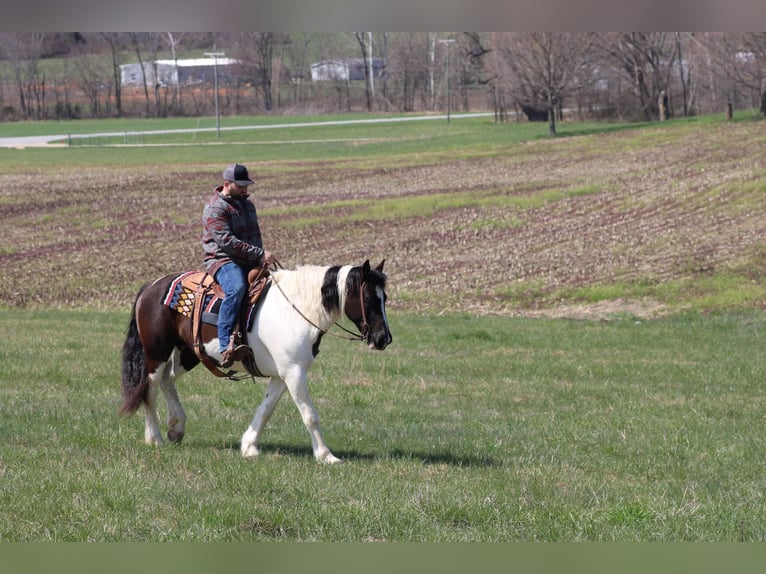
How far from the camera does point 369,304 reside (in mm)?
8477

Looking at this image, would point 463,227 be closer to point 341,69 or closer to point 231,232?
point 231,232

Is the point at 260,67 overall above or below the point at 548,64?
above

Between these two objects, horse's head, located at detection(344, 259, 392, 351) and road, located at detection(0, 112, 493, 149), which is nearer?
horse's head, located at detection(344, 259, 392, 351)

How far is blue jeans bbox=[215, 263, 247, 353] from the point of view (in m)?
8.67

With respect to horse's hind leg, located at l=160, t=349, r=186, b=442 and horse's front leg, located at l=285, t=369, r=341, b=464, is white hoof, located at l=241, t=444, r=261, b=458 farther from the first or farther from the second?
horse's hind leg, located at l=160, t=349, r=186, b=442

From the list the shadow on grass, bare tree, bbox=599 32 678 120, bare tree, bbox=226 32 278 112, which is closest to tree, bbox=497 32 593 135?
bare tree, bbox=599 32 678 120

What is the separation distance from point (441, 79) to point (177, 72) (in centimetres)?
3094

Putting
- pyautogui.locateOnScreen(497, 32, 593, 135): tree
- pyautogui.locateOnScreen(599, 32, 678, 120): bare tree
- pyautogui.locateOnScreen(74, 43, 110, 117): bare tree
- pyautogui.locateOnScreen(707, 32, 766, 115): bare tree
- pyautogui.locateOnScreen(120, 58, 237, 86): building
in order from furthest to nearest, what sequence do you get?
1. pyautogui.locateOnScreen(120, 58, 237, 86): building
2. pyautogui.locateOnScreen(599, 32, 678, 120): bare tree
3. pyautogui.locateOnScreen(74, 43, 110, 117): bare tree
4. pyautogui.locateOnScreen(497, 32, 593, 135): tree
5. pyautogui.locateOnScreen(707, 32, 766, 115): bare tree

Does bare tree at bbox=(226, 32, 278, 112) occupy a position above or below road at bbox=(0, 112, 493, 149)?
above

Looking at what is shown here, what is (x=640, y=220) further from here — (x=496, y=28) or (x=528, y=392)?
(x=496, y=28)

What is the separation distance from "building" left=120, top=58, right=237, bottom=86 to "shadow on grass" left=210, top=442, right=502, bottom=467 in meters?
72.7

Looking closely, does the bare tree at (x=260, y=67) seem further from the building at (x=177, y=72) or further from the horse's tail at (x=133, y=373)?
the horse's tail at (x=133, y=373)

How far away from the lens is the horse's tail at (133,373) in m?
9.30

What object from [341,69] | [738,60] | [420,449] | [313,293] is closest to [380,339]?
[313,293]
